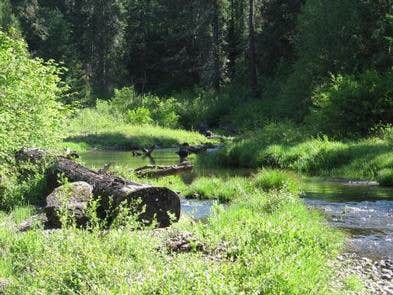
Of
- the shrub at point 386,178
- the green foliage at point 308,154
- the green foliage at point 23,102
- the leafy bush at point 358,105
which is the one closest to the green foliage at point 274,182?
the shrub at point 386,178

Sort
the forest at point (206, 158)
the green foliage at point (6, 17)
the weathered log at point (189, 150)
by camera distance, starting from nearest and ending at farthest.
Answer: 1. the forest at point (206, 158)
2. the weathered log at point (189, 150)
3. the green foliage at point (6, 17)

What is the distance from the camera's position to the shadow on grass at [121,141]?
130 feet

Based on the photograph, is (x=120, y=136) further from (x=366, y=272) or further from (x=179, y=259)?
(x=179, y=259)

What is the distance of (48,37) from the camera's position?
6419 cm

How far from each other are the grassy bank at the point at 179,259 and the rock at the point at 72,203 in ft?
2.68

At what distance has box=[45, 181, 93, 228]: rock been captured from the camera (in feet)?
41.2

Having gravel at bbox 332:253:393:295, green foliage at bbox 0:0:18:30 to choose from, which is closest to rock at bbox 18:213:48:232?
gravel at bbox 332:253:393:295

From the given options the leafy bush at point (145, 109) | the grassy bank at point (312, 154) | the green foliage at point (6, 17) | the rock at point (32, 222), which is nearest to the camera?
the rock at point (32, 222)

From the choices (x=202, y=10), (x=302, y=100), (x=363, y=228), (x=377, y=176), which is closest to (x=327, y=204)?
(x=363, y=228)

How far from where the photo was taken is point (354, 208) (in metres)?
16.3

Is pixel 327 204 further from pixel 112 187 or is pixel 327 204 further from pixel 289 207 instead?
pixel 112 187

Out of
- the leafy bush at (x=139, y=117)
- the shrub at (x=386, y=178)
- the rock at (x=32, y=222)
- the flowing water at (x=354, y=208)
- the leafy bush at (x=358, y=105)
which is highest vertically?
the leafy bush at (x=358, y=105)

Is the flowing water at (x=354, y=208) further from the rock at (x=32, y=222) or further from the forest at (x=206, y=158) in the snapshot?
the rock at (x=32, y=222)

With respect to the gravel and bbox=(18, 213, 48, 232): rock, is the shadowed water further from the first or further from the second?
bbox=(18, 213, 48, 232): rock
